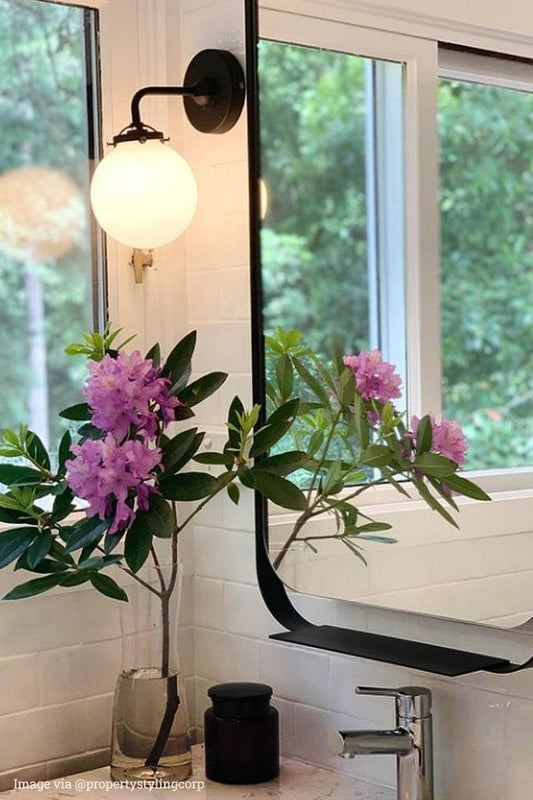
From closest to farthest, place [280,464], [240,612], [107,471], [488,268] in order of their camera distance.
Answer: [488,268] < [107,471] < [280,464] < [240,612]

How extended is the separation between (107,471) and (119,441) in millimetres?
57

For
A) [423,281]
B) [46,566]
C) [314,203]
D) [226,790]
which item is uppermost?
[314,203]

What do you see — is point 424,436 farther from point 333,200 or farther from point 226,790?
point 226,790

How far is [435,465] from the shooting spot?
4.99 feet

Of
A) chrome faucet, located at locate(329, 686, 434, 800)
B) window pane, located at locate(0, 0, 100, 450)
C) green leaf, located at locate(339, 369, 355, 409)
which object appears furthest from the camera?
window pane, located at locate(0, 0, 100, 450)

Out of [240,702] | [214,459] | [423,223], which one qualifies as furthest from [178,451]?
[423,223]

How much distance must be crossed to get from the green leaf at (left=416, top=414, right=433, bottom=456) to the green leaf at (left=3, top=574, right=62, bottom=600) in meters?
0.53

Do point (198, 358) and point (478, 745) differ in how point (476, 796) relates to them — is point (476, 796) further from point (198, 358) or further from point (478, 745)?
point (198, 358)

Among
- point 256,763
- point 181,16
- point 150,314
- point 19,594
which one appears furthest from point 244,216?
point 256,763

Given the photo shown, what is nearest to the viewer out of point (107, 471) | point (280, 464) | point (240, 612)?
point (107, 471)

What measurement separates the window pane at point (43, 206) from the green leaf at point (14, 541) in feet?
0.76

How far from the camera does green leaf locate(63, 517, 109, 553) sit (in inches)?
64.1

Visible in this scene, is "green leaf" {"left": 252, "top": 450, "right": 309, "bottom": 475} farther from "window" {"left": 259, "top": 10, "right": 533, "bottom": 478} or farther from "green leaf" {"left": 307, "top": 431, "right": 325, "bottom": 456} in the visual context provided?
"window" {"left": 259, "top": 10, "right": 533, "bottom": 478}

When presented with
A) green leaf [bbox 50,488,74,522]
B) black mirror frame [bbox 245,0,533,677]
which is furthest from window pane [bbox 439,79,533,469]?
green leaf [bbox 50,488,74,522]
